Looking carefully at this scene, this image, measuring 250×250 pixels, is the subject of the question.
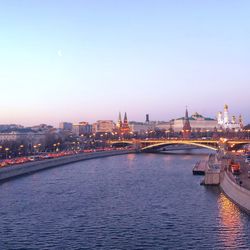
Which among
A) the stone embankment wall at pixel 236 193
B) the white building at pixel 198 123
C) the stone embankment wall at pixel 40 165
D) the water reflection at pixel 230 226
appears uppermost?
the white building at pixel 198 123

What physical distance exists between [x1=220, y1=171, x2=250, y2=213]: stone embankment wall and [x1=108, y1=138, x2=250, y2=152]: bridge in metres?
34.8

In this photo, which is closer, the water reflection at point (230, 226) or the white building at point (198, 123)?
the water reflection at point (230, 226)

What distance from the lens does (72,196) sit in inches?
1064

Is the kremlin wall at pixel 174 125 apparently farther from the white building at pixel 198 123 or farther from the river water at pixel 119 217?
the river water at pixel 119 217

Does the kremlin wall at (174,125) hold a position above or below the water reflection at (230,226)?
above

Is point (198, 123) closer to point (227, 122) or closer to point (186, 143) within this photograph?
point (227, 122)

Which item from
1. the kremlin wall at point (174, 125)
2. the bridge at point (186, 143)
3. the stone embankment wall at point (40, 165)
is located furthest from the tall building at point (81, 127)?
the stone embankment wall at point (40, 165)

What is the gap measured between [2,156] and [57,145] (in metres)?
19.3

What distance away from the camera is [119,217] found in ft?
69.9

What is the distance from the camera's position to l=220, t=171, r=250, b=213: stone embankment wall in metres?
22.1

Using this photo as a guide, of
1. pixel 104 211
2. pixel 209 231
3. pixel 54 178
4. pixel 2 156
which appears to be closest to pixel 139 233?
pixel 209 231

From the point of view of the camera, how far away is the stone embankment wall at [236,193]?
22062 mm

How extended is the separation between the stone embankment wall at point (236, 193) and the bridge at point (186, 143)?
1372 inches

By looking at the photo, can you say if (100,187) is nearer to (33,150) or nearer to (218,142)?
(218,142)
